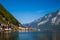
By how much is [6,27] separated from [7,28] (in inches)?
58.2

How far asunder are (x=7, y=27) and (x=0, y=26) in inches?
450

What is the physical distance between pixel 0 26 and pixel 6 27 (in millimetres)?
11561

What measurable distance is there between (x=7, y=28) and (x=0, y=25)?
903cm

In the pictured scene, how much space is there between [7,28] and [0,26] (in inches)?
447

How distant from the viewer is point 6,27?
18488 centimetres

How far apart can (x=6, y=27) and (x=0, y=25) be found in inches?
351

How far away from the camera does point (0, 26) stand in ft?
571

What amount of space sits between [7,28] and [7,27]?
0.90 metres

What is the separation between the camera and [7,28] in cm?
18412

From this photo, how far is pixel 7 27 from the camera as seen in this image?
184 m

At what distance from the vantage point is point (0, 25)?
17725 cm
